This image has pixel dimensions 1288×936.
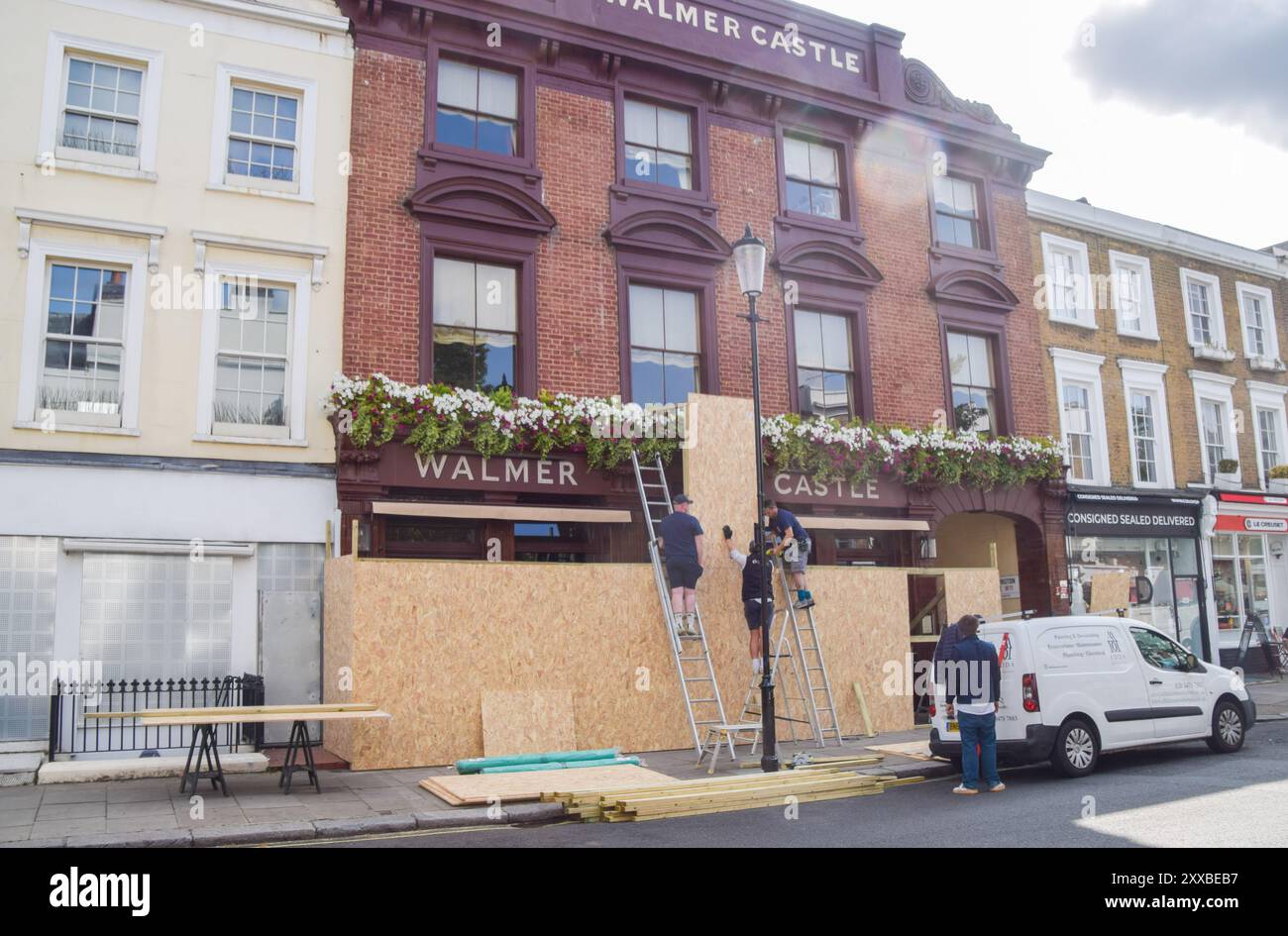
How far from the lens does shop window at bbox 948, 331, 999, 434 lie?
64.9 feet

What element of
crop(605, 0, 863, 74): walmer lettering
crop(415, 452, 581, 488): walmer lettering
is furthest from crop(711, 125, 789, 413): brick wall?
crop(415, 452, 581, 488): walmer lettering

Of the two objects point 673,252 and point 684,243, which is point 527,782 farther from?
point 684,243

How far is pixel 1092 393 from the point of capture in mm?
22094

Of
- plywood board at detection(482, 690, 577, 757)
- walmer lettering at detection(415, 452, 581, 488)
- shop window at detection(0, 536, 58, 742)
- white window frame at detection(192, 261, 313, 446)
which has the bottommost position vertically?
plywood board at detection(482, 690, 577, 757)

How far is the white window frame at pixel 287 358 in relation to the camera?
1390 cm

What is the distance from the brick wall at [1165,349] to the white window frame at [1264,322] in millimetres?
161

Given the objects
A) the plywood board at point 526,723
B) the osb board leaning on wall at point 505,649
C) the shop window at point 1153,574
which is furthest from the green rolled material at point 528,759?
the shop window at point 1153,574

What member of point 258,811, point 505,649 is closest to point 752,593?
point 505,649

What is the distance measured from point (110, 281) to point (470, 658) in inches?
274

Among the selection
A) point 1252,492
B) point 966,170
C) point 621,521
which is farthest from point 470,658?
point 1252,492

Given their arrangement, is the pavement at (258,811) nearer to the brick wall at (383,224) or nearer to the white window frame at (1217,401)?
the brick wall at (383,224)

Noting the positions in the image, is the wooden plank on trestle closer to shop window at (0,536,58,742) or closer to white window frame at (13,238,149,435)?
shop window at (0,536,58,742)

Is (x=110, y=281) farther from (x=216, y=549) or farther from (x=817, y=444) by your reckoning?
(x=817, y=444)
